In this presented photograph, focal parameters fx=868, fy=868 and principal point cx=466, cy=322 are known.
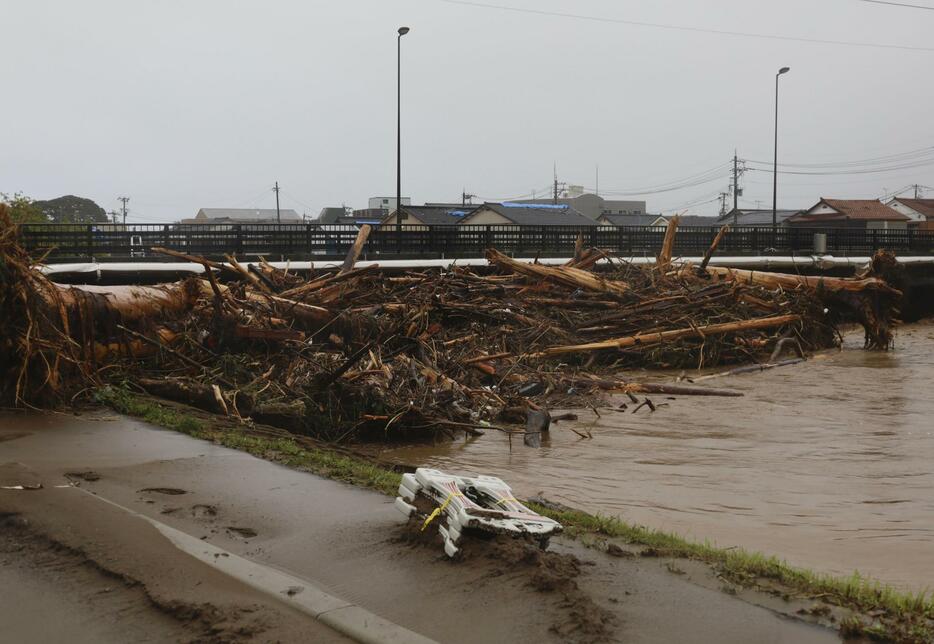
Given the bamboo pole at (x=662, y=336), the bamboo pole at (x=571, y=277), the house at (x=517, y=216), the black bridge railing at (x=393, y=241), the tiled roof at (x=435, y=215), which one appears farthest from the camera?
the house at (x=517, y=216)

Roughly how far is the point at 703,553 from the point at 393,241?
21739mm

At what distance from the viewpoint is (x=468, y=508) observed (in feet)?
15.1

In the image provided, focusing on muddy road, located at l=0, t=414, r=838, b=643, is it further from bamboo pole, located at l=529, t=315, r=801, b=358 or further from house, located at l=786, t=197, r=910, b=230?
house, located at l=786, t=197, r=910, b=230

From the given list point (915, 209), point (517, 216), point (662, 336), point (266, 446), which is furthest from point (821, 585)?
point (915, 209)

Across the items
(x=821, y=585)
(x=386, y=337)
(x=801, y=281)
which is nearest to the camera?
(x=821, y=585)

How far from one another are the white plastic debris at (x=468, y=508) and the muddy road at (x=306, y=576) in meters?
0.12

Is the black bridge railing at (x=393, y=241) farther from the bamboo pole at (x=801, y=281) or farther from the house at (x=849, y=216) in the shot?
the house at (x=849, y=216)

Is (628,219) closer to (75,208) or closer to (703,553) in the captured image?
(75,208)

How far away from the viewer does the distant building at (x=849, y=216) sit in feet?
228

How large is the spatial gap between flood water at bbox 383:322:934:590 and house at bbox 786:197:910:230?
59.3m

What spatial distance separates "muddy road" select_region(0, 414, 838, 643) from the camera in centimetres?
376

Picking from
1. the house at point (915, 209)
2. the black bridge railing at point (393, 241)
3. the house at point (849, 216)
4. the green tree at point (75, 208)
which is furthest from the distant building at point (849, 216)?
the green tree at point (75, 208)

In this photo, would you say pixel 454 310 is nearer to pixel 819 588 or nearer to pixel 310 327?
pixel 310 327

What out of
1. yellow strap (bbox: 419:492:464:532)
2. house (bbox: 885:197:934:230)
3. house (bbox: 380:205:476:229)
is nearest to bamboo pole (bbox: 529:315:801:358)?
yellow strap (bbox: 419:492:464:532)
